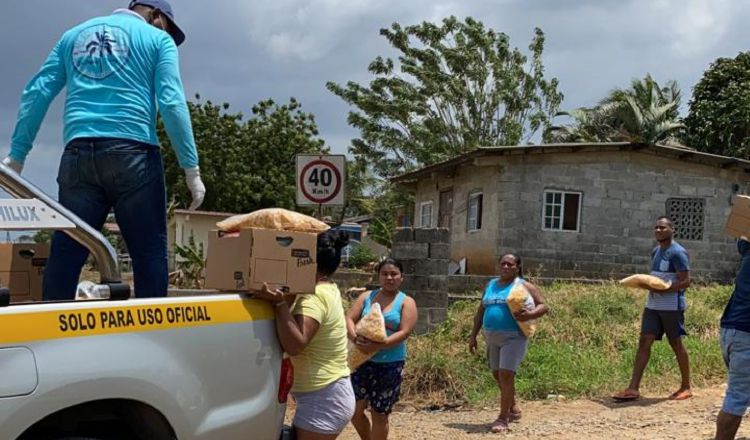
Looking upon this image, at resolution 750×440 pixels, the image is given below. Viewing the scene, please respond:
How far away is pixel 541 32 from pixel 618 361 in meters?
22.0

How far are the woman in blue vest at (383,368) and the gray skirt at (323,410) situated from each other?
→ 1411 mm

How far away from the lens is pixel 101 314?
2.55m

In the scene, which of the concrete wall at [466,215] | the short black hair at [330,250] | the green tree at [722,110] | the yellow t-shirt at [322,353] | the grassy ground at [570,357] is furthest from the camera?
the green tree at [722,110]

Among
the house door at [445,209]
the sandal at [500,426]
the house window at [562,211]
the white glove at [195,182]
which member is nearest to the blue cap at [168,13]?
the white glove at [195,182]

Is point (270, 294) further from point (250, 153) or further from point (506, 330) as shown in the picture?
point (250, 153)

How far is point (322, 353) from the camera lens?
3.73 meters

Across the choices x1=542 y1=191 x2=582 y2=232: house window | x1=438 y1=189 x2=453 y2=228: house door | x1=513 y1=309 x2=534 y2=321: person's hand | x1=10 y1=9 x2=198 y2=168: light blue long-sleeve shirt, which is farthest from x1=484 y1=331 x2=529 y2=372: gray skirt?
x1=438 y1=189 x2=453 y2=228: house door

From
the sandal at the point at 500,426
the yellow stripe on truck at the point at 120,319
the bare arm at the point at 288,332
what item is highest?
the yellow stripe on truck at the point at 120,319

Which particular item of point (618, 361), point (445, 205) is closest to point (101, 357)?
point (618, 361)

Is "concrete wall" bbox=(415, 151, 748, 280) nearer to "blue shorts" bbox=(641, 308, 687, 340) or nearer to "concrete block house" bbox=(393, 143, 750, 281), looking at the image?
"concrete block house" bbox=(393, 143, 750, 281)

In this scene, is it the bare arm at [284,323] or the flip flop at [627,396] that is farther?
the flip flop at [627,396]

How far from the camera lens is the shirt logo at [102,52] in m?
3.45

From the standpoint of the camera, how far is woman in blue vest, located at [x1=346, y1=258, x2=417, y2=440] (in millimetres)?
5219

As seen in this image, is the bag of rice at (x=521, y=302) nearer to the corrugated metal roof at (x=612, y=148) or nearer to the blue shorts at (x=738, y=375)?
the blue shorts at (x=738, y=375)
